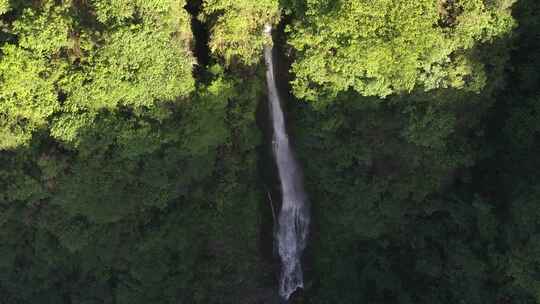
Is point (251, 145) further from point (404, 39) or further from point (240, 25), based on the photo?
point (404, 39)

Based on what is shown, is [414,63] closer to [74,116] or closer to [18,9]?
[74,116]

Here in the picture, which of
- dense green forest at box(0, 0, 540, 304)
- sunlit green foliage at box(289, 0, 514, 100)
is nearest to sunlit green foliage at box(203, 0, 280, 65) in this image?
dense green forest at box(0, 0, 540, 304)

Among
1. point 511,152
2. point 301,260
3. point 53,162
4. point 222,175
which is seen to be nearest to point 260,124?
point 222,175

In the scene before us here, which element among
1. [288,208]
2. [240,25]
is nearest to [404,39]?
[240,25]

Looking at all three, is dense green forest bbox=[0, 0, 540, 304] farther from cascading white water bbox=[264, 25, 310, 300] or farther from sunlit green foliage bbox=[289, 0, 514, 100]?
cascading white water bbox=[264, 25, 310, 300]

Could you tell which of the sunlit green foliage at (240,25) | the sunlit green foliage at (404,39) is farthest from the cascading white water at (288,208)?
the sunlit green foliage at (404,39)

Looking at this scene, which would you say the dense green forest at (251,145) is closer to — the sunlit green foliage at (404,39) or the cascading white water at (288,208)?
the sunlit green foliage at (404,39)
